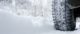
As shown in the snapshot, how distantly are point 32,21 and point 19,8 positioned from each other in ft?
0.92

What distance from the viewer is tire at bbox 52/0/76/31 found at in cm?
99

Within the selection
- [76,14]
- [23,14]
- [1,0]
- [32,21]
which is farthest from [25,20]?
[76,14]

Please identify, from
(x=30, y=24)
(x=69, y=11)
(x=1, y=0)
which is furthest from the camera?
(x=1, y=0)

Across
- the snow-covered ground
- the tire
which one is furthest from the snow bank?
the tire

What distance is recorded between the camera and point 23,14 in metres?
1.41

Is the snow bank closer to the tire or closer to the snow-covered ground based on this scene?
the snow-covered ground

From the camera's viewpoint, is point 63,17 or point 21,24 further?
point 21,24

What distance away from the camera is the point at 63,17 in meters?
0.99

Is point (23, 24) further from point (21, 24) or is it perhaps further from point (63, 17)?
point (63, 17)

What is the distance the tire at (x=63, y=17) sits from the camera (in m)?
0.99

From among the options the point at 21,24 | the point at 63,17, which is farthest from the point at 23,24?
the point at 63,17

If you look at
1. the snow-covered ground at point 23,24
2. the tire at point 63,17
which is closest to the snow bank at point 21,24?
the snow-covered ground at point 23,24

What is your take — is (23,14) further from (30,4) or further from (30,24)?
(30,24)

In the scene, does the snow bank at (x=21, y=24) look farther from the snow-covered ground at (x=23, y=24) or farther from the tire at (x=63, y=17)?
the tire at (x=63, y=17)
